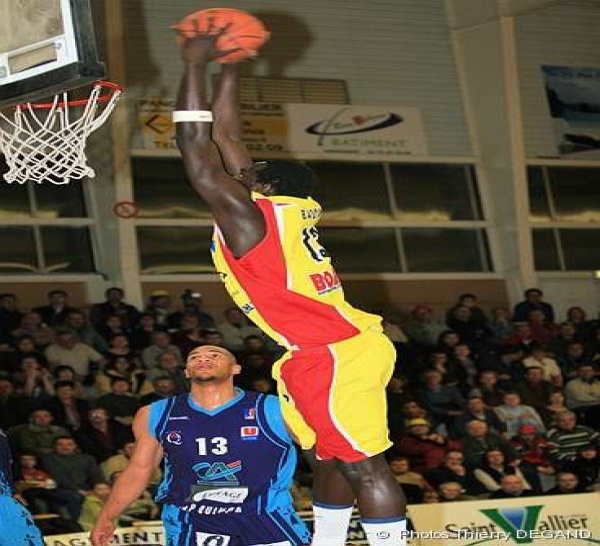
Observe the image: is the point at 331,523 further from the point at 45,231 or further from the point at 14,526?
the point at 45,231

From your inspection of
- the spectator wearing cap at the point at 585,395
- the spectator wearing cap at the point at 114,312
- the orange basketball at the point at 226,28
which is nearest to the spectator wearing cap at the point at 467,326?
the spectator wearing cap at the point at 585,395

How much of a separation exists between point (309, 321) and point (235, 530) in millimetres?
1602

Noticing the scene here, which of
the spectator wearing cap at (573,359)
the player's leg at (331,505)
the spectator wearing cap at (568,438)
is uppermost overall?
the player's leg at (331,505)

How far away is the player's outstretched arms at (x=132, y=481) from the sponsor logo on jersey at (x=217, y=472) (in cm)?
30

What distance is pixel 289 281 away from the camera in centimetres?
632

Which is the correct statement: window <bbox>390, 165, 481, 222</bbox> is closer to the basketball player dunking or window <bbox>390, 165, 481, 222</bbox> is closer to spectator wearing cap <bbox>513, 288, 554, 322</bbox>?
spectator wearing cap <bbox>513, 288, 554, 322</bbox>

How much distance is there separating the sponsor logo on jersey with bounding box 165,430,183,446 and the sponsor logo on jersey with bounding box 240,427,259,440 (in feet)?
1.18

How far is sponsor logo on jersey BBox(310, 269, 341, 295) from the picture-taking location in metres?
6.39

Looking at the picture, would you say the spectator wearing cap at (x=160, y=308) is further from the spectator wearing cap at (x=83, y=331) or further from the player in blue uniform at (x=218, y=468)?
the player in blue uniform at (x=218, y=468)

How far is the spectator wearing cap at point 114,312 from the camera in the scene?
16141 mm

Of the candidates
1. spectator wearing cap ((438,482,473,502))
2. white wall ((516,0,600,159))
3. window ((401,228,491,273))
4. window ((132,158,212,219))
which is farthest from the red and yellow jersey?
white wall ((516,0,600,159))

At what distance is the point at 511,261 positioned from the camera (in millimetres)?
20984

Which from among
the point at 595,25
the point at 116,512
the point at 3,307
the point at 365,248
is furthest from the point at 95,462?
the point at 595,25

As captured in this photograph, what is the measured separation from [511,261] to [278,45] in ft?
17.1
